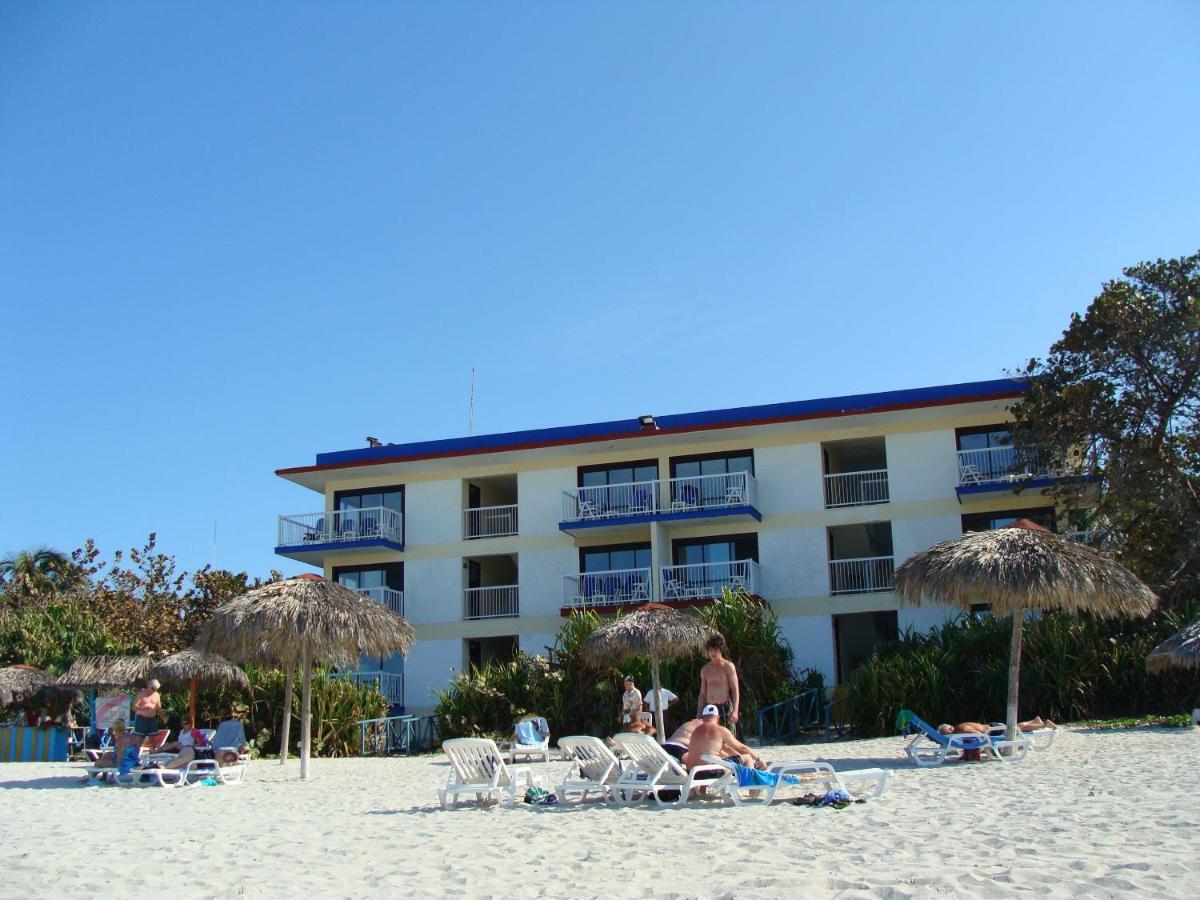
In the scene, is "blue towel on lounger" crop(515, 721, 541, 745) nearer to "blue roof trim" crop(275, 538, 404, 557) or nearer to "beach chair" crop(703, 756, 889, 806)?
"beach chair" crop(703, 756, 889, 806)

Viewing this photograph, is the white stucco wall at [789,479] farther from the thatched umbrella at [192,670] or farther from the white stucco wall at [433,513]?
the thatched umbrella at [192,670]

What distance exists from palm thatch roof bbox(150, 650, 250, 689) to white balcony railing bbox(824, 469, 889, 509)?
542 inches

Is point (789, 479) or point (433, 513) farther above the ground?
point (789, 479)

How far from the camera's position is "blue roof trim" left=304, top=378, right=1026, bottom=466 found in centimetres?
2539

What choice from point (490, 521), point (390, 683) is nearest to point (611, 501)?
point (490, 521)

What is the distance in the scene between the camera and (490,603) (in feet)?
94.9

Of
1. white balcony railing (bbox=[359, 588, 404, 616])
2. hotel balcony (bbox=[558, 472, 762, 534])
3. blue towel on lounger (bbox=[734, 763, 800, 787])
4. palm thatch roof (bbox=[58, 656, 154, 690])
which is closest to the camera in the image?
blue towel on lounger (bbox=[734, 763, 800, 787])

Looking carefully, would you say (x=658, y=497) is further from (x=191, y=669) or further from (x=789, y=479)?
(x=191, y=669)

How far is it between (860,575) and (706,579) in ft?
11.5

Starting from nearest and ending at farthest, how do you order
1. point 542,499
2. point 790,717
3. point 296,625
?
point 296,625 → point 790,717 → point 542,499

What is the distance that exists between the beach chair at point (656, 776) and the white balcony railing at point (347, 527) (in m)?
19.0

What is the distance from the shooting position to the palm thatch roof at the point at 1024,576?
14023 mm

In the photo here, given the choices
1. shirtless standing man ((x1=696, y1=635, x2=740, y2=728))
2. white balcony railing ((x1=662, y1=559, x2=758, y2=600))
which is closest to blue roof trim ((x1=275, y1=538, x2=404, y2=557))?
white balcony railing ((x1=662, y1=559, x2=758, y2=600))

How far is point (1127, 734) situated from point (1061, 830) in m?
8.68
